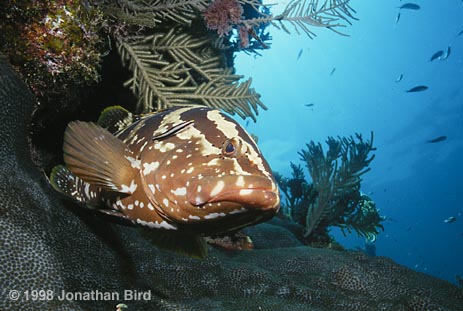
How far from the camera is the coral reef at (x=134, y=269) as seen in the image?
6.53 ft

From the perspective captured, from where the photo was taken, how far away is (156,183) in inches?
82.0

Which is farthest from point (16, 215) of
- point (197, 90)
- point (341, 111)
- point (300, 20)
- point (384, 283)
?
point (341, 111)

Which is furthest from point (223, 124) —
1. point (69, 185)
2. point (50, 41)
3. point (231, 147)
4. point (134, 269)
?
point (50, 41)

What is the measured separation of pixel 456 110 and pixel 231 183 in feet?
226

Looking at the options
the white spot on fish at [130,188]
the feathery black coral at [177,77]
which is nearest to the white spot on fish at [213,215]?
the white spot on fish at [130,188]

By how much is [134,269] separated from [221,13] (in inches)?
137

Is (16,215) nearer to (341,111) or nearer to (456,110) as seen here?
(456,110)

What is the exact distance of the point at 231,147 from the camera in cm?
193

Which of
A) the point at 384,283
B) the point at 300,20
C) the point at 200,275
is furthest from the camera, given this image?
the point at 300,20

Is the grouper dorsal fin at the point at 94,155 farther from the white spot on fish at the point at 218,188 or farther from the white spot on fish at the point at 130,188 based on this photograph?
the white spot on fish at the point at 218,188

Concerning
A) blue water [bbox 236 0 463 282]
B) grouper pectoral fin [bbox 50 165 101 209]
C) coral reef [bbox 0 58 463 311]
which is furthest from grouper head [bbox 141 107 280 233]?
blue water [bbox 236 0 463 282]

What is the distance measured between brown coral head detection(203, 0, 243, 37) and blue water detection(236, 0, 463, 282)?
212 ft

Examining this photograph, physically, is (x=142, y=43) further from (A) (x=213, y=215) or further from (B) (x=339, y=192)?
(B) (x=339, y=192)

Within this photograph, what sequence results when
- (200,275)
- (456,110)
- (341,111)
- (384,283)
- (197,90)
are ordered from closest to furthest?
1. (200,275)
2. (384,283)
3. (197,90)
4. (456,110)
5. (341,111)
